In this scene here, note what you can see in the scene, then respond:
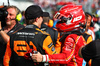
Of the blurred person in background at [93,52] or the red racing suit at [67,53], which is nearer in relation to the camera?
the blurred person in background at [93,52]

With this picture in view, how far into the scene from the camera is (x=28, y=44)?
2.83 m

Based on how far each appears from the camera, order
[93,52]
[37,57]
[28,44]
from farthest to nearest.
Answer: [28,44], [37,57], [93,52]

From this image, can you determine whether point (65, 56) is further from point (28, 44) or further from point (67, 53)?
point (28, 44)

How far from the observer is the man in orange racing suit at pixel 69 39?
2688 millimetres

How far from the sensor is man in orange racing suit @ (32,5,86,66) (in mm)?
2688

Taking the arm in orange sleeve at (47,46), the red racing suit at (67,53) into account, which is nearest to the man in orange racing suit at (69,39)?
the red racing suit at (67,53)

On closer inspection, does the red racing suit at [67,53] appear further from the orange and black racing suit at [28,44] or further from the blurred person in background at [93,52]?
the blurred person in background at [93,52]

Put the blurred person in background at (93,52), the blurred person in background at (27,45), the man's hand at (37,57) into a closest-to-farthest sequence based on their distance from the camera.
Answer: the blurred person in background at (93,52) < the man's hand at (37,57) < the blurred person in background at (27,45)

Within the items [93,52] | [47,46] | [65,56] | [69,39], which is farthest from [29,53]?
[93,52]

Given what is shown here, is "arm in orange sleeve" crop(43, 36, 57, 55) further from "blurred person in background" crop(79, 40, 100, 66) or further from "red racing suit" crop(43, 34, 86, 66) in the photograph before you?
"blurred person in background" crop(79, 40, 100, 66)

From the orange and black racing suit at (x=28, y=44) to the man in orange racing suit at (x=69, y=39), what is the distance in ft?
0.61

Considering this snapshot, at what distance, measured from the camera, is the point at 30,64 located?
2.90 meters

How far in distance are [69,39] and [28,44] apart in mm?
655

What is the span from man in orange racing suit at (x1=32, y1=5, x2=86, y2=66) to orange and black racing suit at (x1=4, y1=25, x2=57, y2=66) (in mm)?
186
